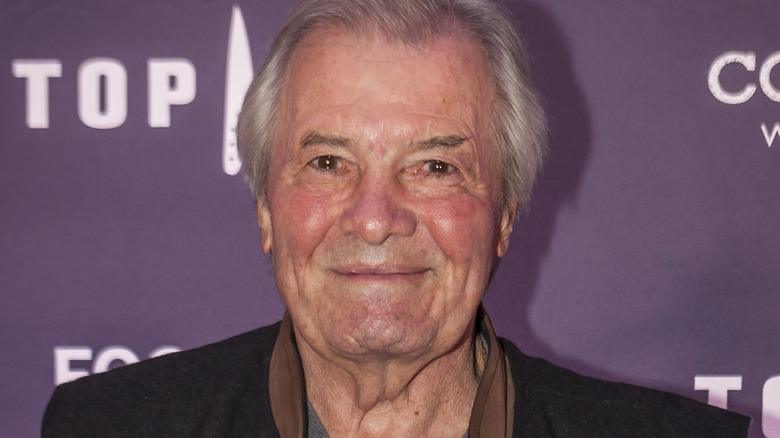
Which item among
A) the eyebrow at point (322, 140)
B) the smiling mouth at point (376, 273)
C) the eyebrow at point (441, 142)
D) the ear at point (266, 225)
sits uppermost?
the eyebrow at point (322, 140)

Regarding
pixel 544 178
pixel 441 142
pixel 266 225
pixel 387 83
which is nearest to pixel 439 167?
pixel 441 142

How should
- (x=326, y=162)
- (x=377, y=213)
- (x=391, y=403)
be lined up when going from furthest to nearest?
(x=391, y=403) → (x=326, y=162) → (x=377, y=213)

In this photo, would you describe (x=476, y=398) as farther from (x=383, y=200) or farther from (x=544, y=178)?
(x=544, y=178)

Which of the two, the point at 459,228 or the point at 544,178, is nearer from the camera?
the point at 459,228

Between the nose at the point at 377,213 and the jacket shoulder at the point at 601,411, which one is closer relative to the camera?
the nose at the point at 377,213

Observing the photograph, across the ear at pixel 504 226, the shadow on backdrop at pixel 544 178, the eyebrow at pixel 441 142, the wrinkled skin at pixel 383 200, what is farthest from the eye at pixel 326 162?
the shadow on backdrop at pixel 544 178

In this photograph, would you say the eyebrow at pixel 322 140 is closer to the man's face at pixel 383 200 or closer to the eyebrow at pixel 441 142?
the man's face at pixel 383 200

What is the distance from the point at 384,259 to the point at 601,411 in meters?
0.52

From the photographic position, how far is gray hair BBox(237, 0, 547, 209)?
1.30m

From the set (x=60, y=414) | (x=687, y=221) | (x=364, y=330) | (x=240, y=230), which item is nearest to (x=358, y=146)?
(x=364, y=330)

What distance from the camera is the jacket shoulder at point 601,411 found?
1.40 meters

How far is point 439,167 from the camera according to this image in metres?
1.31

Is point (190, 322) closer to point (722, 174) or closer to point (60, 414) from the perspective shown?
point (60, 414)

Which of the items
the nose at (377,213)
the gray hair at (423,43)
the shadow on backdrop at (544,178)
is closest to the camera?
the nose at (377,213)
